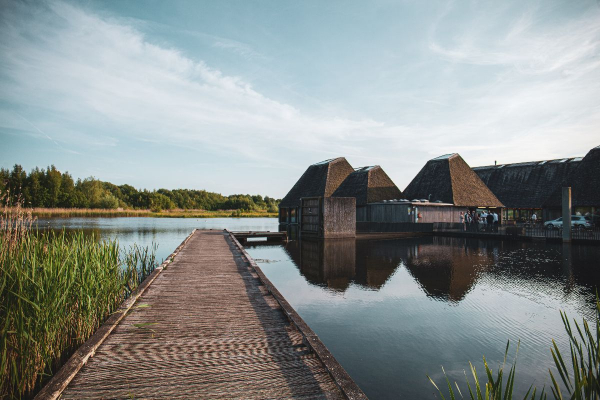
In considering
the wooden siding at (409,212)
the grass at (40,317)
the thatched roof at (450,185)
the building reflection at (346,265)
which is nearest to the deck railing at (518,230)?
the wooden siding at (409,212)

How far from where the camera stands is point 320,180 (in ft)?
113

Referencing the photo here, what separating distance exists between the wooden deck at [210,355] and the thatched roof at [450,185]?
93.0ft

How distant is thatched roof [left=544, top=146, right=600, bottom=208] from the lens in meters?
26.3

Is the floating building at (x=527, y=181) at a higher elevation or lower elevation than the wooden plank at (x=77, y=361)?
higher

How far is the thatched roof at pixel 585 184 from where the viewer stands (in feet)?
86.4

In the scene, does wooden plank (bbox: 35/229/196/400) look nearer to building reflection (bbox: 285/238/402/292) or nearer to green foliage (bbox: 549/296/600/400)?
green foliage (bbox: 549/296/600/400)

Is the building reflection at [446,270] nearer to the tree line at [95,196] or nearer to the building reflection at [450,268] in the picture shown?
the building reflection at [450,268]

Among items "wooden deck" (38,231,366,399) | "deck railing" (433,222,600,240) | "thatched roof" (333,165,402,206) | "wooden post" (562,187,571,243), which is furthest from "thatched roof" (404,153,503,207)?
"wooden deck" (38,231,366,399)

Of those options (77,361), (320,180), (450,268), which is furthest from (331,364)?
(320,180)

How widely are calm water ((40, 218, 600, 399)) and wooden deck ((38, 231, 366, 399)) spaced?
1.19 metres

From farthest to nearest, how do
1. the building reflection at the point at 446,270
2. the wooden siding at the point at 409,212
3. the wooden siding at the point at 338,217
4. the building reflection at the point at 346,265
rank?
the wooden siding at the point at 409,212 → the wooden siding at the point at 338,217 → the building reflection at the point at 346,265 → the building reflection at the point at 446,270

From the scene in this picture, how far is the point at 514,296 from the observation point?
27.6 feet

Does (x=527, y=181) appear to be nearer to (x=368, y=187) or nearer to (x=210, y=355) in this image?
(x=368, y=187)

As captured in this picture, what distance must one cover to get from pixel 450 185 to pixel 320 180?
1213cm
